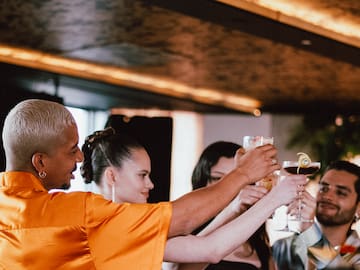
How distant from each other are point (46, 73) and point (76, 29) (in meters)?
1.90

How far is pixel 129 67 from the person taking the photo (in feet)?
29.6

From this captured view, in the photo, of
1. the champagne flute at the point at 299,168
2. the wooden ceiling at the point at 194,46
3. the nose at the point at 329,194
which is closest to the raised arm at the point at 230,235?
the champagne flute at the point at 299,168

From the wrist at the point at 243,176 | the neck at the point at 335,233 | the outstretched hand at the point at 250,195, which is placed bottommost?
the neck at the point at 335,233

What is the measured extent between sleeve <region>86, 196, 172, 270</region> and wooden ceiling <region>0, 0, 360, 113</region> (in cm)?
353

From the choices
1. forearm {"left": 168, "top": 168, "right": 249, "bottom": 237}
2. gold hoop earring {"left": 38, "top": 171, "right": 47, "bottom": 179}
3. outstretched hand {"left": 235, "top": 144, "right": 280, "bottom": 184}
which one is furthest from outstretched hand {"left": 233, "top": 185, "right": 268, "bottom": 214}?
gold hoop earring {"left": 38, "top": 171, "right": 47, "bottom": 179}

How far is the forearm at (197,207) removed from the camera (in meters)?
2.23

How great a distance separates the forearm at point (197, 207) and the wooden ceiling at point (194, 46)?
3471mm

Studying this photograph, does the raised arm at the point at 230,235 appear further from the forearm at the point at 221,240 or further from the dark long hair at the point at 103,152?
the dark long hair at the point at 103,152

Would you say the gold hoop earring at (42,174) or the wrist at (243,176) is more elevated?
the wrist at (243,176)

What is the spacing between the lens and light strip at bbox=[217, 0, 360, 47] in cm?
613

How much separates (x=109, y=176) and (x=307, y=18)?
3892 millimetres

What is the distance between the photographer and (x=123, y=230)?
7.26 ft

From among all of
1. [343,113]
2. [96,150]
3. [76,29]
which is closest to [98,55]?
[76,29]

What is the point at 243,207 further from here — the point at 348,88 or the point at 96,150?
the point at 348,88
